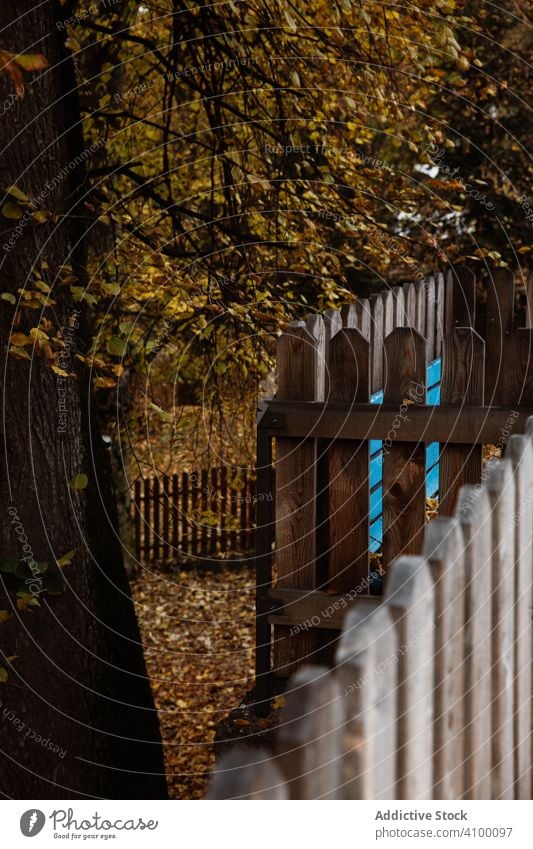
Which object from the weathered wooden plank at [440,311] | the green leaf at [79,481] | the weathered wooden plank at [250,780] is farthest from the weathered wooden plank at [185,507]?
the weathered wooden plank at [250,780]

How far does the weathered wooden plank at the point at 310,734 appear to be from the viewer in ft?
3.96

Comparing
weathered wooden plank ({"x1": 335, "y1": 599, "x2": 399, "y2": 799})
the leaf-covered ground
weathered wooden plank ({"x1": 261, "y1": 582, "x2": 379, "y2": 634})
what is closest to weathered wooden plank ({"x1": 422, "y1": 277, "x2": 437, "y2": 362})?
weathered wooden plank ({"x1": 261, "y1": 582, "x2": 379, "y2": 634})

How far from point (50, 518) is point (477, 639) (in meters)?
2.53

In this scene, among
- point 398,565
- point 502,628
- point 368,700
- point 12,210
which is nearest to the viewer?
point 368,700

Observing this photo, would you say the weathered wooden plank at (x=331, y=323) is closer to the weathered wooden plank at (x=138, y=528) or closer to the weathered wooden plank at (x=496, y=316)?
the weathered wooden plank at (x=496, y=316)

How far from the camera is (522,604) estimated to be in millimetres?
2326

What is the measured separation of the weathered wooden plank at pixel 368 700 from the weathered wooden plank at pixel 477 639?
0.42 metres

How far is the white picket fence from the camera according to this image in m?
1.26

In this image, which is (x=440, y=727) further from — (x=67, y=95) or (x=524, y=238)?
(x=524, y=238)

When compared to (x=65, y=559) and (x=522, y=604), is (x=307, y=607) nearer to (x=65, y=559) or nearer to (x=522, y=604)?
(x=65, y=559)

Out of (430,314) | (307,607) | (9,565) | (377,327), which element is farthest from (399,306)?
(9,565)

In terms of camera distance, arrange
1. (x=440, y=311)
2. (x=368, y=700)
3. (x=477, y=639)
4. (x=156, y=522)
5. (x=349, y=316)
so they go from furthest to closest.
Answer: (x=156, y=522)
(x=440, y=311)
(x=349, y=316)
(x=477, y=639)
(x=368, y=700)

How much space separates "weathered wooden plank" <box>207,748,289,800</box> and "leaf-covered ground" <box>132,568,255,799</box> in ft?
18.1

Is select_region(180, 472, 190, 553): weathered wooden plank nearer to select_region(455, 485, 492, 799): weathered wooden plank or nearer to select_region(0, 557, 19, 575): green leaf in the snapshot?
select_region(0, 557, 19, 575): green leaf
